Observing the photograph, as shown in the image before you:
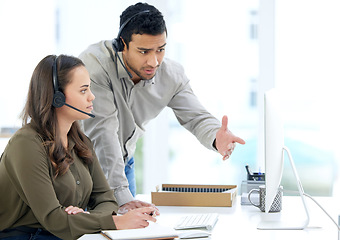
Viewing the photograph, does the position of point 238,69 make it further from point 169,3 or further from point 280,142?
point 280,142

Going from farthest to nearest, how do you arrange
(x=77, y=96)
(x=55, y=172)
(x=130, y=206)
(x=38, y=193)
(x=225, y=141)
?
1. (x=225, y=141)
2. (x=130, y=206)
3. (x=77, y=96)
4. (x=55, y=172)
5. (x=38, y=193)

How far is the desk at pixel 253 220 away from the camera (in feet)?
Result: 5.26

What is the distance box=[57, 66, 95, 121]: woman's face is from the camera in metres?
1.83

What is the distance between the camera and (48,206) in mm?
1623

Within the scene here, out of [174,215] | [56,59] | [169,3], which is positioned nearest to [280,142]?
[174,215]

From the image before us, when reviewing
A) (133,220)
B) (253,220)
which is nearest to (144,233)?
(133,220)

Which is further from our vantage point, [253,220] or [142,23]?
[142,23]

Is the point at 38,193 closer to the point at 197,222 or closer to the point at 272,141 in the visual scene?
the point at 197,222

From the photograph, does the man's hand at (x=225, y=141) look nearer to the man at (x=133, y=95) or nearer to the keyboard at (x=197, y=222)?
the man at (x=133, y=95)

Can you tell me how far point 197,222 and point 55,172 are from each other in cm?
55

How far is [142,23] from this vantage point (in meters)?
2.11

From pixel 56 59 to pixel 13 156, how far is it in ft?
1.37

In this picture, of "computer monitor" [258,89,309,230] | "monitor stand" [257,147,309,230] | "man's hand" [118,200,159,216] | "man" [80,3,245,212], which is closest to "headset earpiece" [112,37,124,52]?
"man" [80,3,245,212]

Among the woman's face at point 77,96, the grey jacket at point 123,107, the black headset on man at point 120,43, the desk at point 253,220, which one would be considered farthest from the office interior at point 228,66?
the woman's face at point 77,96
